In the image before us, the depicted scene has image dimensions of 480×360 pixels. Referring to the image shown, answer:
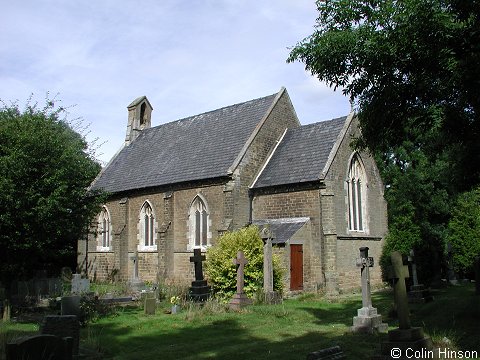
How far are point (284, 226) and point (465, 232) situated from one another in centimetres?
1086

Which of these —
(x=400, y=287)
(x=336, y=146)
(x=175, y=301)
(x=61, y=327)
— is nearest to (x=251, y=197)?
(x=336, y=146)

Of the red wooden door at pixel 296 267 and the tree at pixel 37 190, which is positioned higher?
the tree at pixel 37 190

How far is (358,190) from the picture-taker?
84.0ft

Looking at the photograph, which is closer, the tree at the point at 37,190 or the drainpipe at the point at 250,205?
the tree at the point at 37,190

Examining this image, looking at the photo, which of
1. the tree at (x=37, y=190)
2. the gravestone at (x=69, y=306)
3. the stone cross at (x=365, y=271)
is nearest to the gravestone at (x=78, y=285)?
the tree at (x=37, y=190)

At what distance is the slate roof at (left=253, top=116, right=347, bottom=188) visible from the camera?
2384 cm

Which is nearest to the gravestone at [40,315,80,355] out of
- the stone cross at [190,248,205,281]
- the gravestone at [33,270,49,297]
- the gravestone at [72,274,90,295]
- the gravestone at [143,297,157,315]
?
the gravestone at [143,297,157,315]

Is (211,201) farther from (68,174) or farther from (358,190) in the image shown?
(68,174)

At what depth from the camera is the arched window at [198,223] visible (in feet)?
87.0

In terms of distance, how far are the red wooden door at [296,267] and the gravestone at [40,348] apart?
15591 mm

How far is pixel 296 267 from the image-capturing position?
73.4ft

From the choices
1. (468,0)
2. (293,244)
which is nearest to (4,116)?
(293,244)

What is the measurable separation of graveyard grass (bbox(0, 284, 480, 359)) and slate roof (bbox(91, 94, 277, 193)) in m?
10.4

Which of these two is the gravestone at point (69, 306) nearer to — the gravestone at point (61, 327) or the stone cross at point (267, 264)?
the gravestone at point (61, 327)
